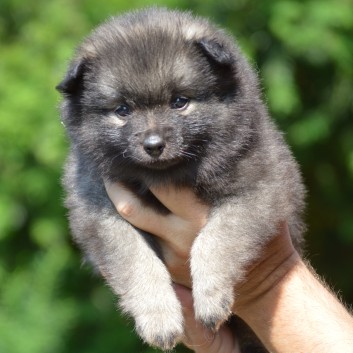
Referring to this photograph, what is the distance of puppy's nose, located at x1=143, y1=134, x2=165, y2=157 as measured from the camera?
3.87m

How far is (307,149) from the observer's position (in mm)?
6820

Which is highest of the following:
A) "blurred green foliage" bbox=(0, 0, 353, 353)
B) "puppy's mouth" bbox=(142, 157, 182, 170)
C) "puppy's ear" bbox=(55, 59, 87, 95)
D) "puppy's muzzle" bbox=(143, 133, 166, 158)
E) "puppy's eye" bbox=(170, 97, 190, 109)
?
"puppy's ear" bbox=(55, 59, 87, 95)

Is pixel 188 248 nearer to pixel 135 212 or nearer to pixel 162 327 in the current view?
pixel 135 212

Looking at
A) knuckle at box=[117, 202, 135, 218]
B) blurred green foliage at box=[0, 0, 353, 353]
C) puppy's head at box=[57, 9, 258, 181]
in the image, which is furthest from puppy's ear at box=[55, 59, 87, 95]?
blurred green foliage at box=[0, 0, 353, 353]

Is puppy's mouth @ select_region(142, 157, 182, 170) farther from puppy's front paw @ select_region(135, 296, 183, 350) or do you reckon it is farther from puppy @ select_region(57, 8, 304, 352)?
puppy's front paw @ select_region(135, 296, 183, 350)

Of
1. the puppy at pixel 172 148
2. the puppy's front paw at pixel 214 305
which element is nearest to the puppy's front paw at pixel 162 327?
the puppy at pixel 172 148

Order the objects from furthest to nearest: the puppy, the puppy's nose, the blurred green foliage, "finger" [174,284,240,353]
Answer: the blurred green foliage
"finger" [174,284,240,353]
the puppy
the puppy's nose

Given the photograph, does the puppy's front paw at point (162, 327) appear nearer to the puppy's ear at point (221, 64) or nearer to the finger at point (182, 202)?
the finger at point (182, 202)

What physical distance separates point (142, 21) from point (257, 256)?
1.33 meters

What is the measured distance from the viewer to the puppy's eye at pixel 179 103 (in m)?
3.99

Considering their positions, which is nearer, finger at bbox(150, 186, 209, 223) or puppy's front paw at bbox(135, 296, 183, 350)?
puppy's front paw at bbox(135, 296, 183, 350)

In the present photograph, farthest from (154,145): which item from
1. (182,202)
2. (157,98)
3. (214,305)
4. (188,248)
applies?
(214,305)

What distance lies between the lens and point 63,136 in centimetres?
578

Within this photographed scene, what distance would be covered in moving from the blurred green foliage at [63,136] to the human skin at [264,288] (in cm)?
152
